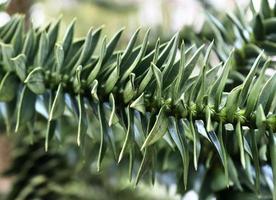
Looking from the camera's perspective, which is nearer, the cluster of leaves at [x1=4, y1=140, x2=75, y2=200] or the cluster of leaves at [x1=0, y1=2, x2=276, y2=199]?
the cluster of leaves at [x1=0, y1=2, x2=276, y2=199]

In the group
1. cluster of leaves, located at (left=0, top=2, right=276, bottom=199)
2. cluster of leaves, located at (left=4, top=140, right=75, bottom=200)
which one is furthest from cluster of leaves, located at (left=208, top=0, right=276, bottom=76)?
cluster of leaves, located at (left=4, top=140, right=75, bottom=200)

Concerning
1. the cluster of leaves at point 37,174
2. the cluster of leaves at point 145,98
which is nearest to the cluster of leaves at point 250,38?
the cluster of leaves at point 145,98

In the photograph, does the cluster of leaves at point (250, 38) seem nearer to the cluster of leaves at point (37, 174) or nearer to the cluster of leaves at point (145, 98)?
the cluster of leaves at point (145, 98)

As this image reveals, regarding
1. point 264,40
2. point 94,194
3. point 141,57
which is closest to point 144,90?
point 141,57

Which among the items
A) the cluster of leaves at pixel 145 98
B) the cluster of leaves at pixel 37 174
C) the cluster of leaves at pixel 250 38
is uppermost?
the cluster of leaves at pixel 250 38

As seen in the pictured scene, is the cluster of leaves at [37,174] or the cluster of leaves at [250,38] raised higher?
the cluster of leaves at [250,38]

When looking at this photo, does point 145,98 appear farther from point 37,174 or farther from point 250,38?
point 37,174

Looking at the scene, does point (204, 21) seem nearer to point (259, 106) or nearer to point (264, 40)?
point (264, 40)

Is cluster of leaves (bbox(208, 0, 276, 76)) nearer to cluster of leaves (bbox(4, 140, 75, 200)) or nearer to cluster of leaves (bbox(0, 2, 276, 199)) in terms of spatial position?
cluster of leaves (bbox(0, 2, 276, 199))

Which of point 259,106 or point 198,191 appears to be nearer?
point 259,106
